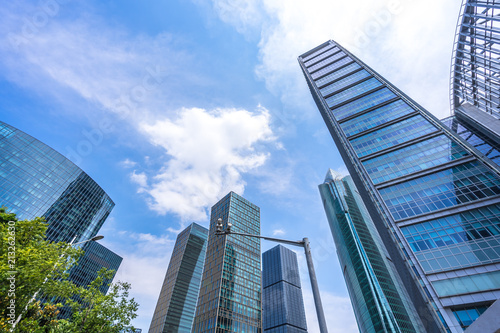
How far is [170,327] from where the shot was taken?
115 meters

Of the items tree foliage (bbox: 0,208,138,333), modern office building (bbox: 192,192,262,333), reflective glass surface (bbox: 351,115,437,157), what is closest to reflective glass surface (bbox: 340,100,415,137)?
reflective glass surface (bbox: 351,115,437,157)

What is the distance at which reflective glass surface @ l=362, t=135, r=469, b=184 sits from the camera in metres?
44.4

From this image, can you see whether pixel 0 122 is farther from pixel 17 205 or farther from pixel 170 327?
pixel 170 327

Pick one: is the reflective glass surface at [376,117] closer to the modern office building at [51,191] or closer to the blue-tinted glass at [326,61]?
the blue-tinted glass at [326,61]

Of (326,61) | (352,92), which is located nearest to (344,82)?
(352,92)

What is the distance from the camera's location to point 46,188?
79438 millimetres

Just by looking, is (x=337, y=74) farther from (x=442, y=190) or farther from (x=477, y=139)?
(x=442, y=190)

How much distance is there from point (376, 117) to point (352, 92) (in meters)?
16.4

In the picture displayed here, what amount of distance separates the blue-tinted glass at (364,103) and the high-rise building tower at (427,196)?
271 millimetres

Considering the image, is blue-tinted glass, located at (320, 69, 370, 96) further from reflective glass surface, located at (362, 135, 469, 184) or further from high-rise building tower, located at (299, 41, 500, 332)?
reflective glass surface, located at (362, 135, 469, 184)

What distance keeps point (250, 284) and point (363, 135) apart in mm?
73043

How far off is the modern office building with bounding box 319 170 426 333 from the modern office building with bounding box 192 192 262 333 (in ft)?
181

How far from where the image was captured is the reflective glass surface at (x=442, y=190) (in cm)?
3669

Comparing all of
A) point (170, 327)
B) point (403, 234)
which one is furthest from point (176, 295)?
point (403, 234)
